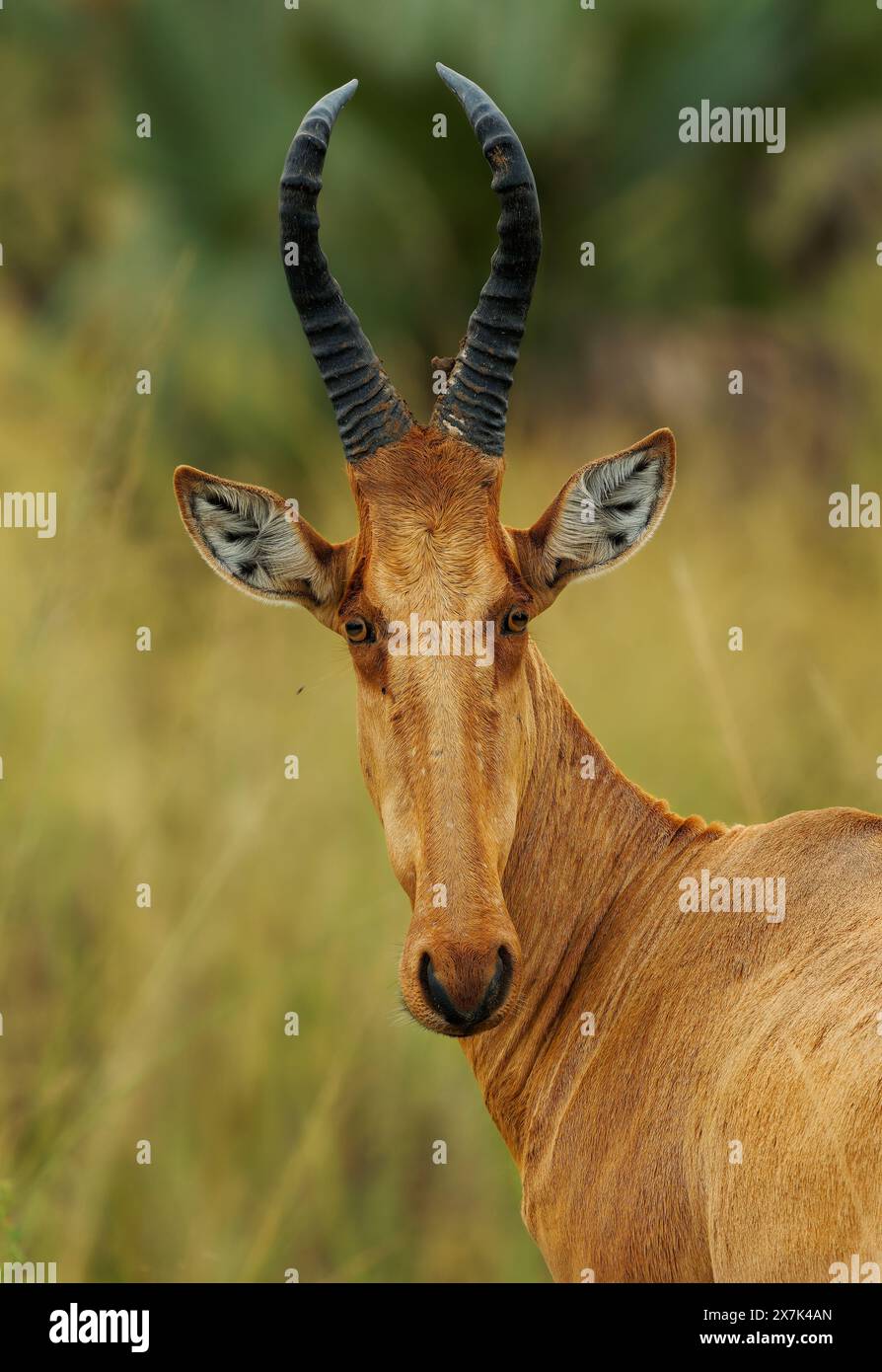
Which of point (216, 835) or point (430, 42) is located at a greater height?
point (430, 42)

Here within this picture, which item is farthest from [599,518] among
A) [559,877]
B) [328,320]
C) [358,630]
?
[559,877]

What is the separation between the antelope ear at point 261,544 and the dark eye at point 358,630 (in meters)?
0.44

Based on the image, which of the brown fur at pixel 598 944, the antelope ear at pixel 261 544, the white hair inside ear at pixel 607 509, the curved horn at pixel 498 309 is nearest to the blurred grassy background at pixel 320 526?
the antelope ear at pixel 261 544

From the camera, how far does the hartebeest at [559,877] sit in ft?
17.3

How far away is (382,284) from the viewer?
1978cm

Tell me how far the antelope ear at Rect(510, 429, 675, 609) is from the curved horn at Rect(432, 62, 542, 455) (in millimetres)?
371

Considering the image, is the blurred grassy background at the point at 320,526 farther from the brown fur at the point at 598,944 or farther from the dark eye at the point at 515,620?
the dark eye at the point at 515,620

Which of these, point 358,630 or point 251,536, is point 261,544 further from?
point 358,630

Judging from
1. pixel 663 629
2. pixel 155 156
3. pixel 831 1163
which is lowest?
pixel 831 1163

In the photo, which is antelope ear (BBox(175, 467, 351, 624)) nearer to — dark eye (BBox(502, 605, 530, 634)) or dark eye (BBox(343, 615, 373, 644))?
dark eye (BBox(343, 615, 373, 644))

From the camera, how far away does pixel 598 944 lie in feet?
22.8

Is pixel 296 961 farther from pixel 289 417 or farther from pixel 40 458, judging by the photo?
pixel 289 417
